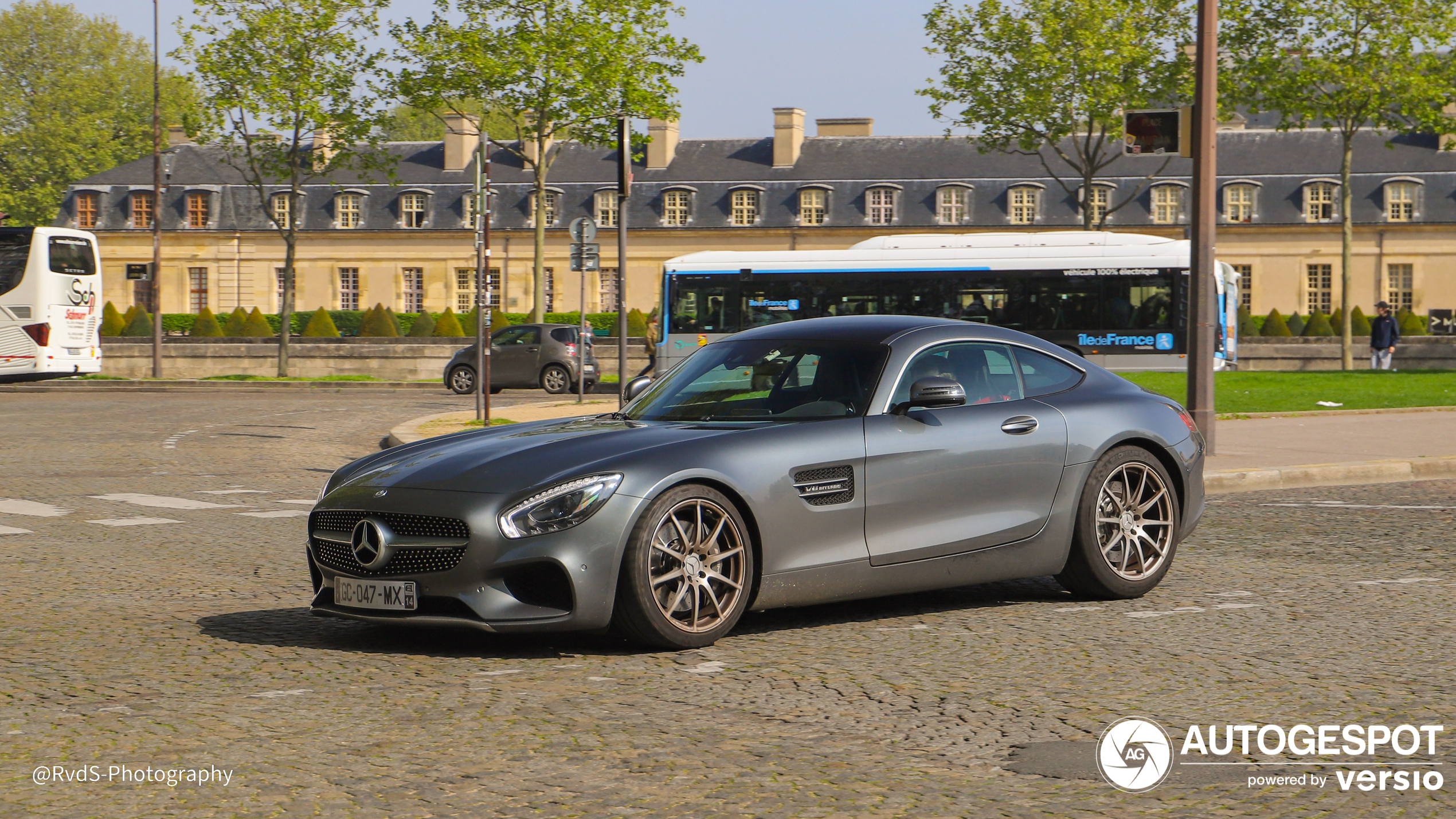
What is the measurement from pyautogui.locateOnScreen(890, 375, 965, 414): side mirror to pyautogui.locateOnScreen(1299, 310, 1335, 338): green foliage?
4864 cm

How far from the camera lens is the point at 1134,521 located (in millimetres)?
7449

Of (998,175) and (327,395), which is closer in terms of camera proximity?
(327,395)

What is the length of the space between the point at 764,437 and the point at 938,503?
909 millimetres

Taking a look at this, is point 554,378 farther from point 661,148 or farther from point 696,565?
point 661,148

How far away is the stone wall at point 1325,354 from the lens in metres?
40.4

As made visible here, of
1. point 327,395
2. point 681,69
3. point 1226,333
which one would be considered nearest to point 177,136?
point 681,69

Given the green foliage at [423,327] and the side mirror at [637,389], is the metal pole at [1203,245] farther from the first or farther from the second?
the green foliage at [423,327]

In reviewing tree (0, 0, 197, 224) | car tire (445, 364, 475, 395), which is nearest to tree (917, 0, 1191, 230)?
car tire (445, 364, 475, 395)

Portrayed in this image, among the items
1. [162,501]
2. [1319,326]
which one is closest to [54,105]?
[1319,326]

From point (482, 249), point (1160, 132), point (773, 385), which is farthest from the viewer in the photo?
point (482, 249)

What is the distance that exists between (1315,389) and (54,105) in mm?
85983

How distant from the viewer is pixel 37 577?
8.21 m

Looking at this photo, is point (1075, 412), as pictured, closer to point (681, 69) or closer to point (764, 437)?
point (764, 437)

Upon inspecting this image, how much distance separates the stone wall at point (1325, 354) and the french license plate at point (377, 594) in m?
37.5
